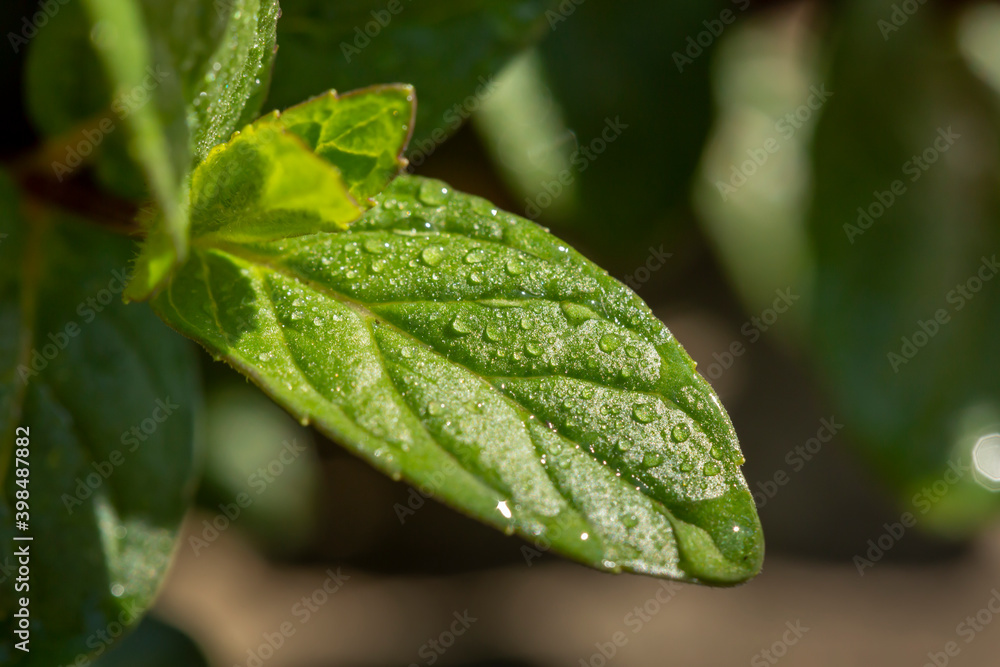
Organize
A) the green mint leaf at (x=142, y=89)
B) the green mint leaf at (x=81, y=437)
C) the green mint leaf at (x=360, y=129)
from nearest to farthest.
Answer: the green mint leaf at (x=142, y=89)
the green mint leaf at (x=360, y=129)
the green mint leaf at (x=81, y=437)

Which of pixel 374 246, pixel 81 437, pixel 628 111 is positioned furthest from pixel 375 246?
pixel 628 111

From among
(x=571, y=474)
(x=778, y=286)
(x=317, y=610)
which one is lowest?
(x=317, y=610)

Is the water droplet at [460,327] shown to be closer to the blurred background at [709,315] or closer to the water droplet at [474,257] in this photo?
the water droplet at [474,257]

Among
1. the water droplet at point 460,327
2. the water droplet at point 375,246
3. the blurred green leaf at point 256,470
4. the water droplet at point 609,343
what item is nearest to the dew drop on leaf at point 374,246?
the water droplet at point 375,246

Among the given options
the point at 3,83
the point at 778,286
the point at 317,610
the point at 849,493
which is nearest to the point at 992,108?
the point at 778,286

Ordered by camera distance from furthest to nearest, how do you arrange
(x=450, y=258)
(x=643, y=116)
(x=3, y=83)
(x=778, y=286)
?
(x=778, y=286) < (x=643, y=116) < (x=3, y=83) < (x=450, y=258)

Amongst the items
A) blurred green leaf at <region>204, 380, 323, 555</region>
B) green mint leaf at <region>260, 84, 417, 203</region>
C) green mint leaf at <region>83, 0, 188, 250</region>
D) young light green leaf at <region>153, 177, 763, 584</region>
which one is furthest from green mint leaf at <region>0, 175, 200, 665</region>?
blurred green leaf at <region>204, 380, 323, 555</region>

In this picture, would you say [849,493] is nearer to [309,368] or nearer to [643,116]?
[643,116]

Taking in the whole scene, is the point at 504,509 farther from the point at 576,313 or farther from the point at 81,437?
the point at 81,437
